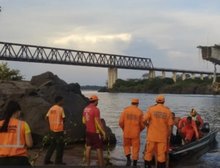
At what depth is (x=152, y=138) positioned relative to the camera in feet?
37.3

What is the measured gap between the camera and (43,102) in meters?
18.4

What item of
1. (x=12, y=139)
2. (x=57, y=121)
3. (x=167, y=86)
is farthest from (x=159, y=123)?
(x=167, y=86)

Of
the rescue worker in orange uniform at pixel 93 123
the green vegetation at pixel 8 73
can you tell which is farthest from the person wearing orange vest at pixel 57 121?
the green vegetation at pixel 8 73

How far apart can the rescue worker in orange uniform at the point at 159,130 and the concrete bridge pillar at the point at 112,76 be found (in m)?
155

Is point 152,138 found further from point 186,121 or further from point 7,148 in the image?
point 186,121

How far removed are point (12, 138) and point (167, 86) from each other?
565ft

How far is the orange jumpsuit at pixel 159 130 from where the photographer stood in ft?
37.1

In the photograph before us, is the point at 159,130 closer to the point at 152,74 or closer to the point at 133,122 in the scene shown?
the point at 133,122

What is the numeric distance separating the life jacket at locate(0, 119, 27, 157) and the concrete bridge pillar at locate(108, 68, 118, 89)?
158803 mm

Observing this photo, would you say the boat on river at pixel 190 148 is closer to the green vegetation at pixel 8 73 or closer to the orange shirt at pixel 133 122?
the orange shirt at pixel 133 122

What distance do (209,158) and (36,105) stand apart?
23.4ft

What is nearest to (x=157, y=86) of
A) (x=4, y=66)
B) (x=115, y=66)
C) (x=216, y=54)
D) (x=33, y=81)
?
(x=115, y=66)

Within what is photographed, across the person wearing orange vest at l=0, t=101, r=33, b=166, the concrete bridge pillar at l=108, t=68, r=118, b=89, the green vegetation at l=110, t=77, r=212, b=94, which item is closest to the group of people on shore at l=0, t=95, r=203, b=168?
the person wearing orange vest at l=0, t=101, r=33, b=166

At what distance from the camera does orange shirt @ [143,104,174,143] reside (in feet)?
37.1
